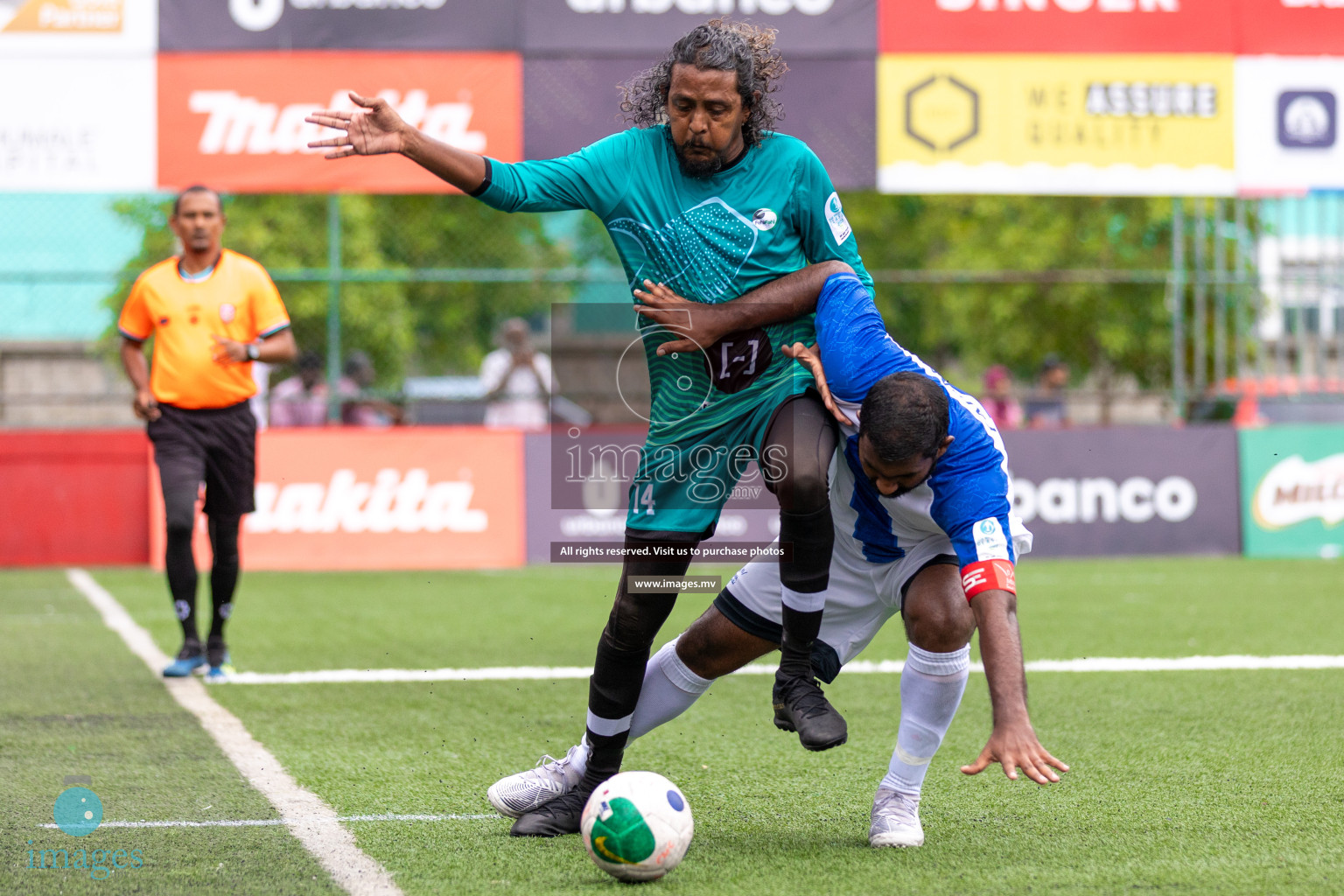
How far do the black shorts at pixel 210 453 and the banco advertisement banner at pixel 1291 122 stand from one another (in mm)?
8393

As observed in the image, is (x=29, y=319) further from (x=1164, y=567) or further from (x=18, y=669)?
(x=1164, y=567)

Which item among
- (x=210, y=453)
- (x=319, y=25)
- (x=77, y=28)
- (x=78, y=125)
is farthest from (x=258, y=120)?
(x=210, y=453)

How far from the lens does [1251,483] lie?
12547mm

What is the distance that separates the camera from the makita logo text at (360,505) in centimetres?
1177

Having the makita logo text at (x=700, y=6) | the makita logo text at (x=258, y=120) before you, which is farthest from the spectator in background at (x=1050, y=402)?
the makita logo text at (x=258, y=120)

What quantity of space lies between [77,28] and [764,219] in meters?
9.07

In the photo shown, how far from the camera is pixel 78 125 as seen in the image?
11.1 m

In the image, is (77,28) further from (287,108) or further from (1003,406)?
(1003,406)

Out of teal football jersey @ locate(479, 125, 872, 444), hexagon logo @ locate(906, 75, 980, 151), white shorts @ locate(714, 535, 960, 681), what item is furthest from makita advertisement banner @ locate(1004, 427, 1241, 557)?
teal football jersey @ locate(479, 125, 872, 444)

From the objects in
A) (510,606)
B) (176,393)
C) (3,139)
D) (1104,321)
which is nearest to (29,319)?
(3,139)

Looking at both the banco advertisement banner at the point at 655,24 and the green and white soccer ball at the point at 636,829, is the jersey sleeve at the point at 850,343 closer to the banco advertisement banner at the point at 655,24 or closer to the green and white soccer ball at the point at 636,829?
the green and white soccer ball at the point at 636,829

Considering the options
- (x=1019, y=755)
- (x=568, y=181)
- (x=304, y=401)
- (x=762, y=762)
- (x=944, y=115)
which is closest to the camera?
(x=1019, y=755)

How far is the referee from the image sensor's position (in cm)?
677

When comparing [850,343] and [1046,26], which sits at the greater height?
[1046,26]
